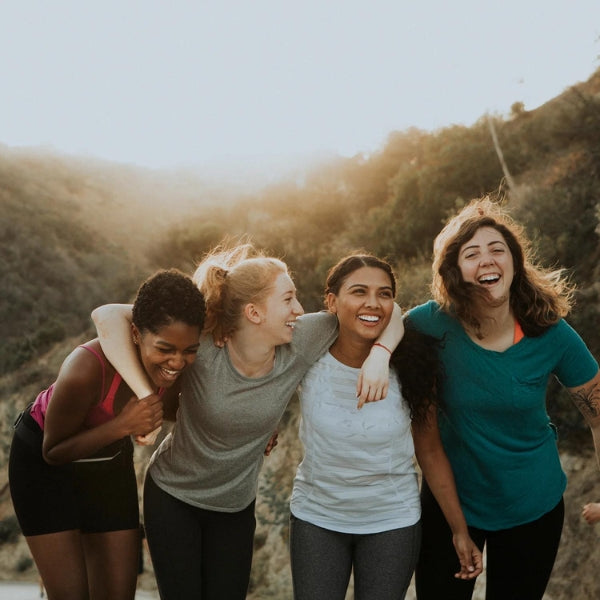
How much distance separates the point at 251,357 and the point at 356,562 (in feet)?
3.21

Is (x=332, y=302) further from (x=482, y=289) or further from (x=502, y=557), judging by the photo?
(x=502, y=557)

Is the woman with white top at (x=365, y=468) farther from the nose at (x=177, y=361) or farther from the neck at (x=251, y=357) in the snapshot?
the nose at (x=177, y=361)

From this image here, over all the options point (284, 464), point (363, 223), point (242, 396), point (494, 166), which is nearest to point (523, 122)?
point (494, 166)

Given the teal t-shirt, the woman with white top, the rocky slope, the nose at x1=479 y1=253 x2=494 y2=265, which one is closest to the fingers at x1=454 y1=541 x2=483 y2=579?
the woman with white top

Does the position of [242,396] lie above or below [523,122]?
below

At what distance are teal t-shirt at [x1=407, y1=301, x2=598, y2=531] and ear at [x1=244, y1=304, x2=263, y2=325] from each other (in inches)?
32.7

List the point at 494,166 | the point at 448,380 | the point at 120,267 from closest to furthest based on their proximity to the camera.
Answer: the point at 448,380, the point at 494,166, the point at 120,267

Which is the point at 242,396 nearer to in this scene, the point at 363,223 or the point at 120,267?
the point at 363,223

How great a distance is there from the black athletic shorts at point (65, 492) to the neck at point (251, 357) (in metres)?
0.73

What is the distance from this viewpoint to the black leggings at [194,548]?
9.35 ft

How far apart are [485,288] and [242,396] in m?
1.18

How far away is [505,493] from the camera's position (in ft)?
9.43

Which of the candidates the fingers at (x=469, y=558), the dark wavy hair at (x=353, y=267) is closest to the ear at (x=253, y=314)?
the dark wavy hair at (x=353, y=267)

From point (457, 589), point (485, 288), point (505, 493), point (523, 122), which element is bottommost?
point (457, 589)
